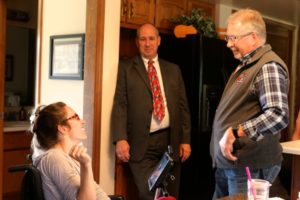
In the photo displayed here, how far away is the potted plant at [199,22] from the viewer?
3.43 meters

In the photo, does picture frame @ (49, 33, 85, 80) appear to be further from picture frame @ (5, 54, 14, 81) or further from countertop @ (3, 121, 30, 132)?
picture frame @ (5, 54, 14, 81)

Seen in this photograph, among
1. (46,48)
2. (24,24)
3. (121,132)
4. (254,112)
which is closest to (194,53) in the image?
(121,132)

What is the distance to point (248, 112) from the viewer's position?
1846 mm

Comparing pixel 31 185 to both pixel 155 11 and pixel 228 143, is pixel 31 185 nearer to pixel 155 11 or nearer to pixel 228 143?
pixel 228 143


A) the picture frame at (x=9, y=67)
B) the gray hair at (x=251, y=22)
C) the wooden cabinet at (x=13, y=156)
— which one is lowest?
the wooden cabinet at (x=13, y=156)

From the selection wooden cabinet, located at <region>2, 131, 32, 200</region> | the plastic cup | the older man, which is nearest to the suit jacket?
the older man

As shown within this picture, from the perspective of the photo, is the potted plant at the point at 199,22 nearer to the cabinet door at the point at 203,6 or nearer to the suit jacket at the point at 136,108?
the cabinet door at the point at 203,6

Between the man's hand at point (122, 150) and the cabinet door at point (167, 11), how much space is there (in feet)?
3.64

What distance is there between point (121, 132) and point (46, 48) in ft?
3.55

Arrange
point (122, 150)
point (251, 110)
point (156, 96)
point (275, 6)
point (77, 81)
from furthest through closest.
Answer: point (275, 6), point (77, 81), point (156, 96), point (122, 150), point (251, 110)

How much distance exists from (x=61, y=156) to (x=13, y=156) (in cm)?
247

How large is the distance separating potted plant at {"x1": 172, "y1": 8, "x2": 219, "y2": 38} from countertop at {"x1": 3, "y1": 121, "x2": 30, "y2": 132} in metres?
1.88

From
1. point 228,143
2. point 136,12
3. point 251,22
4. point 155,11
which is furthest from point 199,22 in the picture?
point 228,143

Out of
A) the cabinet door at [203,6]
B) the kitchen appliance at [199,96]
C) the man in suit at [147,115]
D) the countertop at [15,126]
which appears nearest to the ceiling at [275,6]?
the cabinet door at [203,6]
